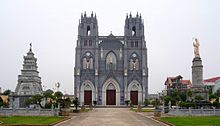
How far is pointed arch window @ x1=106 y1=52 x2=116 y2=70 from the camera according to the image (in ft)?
299

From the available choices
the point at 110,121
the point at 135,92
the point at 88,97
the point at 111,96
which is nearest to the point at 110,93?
the point at 111,96

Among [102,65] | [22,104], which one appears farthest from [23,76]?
[102,65]

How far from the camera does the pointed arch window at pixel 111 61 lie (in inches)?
3588

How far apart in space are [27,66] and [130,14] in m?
40.2

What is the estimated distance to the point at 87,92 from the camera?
8912 cm

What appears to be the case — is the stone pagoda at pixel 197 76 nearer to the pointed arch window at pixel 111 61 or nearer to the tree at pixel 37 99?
the tree at pixel 37 99

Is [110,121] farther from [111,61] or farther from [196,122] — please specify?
[111,61]

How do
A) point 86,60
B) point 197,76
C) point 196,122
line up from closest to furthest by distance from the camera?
point 196,122, point 197,76, point 86,60

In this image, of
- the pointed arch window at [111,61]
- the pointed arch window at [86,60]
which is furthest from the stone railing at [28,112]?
the pointed arch window at [111,61]

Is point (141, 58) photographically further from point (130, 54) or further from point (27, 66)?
point (27, 66)

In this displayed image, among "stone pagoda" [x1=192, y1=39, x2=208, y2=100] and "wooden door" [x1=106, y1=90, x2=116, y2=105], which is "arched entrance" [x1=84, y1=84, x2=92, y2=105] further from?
"stone pagoda" [x1=192, y1=39, x2=208, y2=100]

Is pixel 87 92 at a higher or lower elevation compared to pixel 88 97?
higher

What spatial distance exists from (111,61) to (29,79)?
33.3m

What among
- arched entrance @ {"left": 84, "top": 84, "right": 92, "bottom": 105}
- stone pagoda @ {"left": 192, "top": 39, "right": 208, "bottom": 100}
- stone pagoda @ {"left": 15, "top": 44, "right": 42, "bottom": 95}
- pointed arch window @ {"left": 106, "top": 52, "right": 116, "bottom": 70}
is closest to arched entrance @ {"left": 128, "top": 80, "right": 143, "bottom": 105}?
pointed arch window @ {"left": 106, "top": 52, "right": 116, "bottom": 70}
